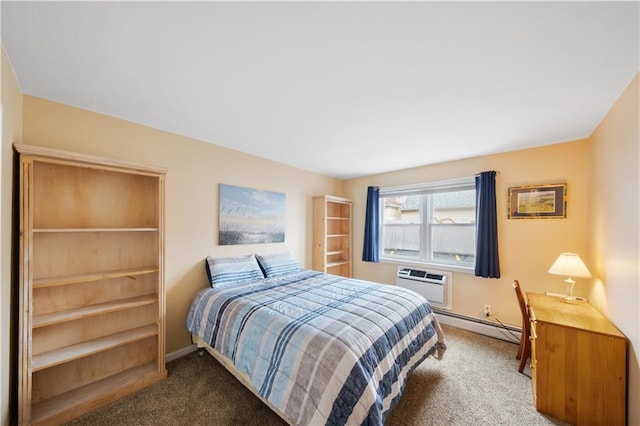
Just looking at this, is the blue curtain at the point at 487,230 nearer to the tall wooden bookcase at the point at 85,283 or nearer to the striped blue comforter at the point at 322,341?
the striped blue comforter at the point at 322,341

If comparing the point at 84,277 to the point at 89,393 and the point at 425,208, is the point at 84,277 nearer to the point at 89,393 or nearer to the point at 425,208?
the point at 89,393

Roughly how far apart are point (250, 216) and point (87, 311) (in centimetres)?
175

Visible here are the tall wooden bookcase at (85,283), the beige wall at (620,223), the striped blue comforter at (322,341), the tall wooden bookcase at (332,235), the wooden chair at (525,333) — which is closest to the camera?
the striped blue comforter at (322,341)

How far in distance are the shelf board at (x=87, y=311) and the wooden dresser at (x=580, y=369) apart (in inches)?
126

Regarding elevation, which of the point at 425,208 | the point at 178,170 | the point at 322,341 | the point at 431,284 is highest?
the point at 178,170

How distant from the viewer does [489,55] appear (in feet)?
4.28

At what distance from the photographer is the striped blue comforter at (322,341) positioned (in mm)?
1339

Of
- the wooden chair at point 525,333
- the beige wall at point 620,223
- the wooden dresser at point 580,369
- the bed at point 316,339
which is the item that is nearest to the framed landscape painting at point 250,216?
the bed at point 316,339

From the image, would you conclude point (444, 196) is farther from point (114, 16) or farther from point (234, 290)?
point (114, 16)

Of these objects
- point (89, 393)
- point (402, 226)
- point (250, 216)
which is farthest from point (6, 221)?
point (402, 226)

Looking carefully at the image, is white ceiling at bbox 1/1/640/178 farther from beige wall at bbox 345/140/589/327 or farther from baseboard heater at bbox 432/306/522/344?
baseboard heater at bbox 432/306/522/344

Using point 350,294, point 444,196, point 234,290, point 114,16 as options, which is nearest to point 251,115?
point 114,16

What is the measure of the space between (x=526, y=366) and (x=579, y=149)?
2.36m

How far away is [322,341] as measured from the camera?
1492 millimetres
